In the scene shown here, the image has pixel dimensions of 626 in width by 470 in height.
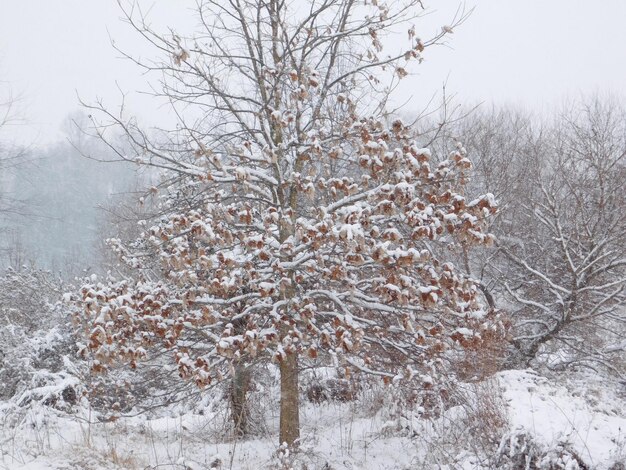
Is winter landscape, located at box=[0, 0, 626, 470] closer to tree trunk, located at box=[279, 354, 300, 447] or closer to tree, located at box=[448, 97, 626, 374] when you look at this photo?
tree trunk, located at box=[279, 354, 300, 447]

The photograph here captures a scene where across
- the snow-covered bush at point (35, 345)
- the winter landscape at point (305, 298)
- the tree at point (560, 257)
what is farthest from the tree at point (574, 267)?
the snow-covered bush at point (35, 345)

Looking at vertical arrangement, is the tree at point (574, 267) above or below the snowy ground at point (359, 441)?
above

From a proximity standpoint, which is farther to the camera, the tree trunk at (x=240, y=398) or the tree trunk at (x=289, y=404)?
the tree trunk at (x=240, y=398)

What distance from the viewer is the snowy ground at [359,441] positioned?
4922mm

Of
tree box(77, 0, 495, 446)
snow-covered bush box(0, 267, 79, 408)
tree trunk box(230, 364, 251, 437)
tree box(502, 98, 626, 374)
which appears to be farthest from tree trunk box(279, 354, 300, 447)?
tree box(502, 98, 626, 374)

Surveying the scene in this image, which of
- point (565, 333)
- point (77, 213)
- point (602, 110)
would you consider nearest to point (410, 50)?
point (565, 333)

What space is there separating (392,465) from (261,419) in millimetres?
3028

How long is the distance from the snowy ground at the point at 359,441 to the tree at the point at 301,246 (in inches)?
32.0

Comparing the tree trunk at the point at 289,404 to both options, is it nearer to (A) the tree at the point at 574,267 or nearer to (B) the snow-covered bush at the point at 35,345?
(B) the snow-covered bush at the point at 35,345

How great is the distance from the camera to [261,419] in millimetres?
8703

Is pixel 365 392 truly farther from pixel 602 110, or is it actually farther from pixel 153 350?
pixel 602 110

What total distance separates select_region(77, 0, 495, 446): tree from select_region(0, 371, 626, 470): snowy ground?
814mm

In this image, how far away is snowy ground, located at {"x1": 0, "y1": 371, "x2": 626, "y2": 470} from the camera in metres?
4.92

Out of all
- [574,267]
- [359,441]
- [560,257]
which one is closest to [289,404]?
[359,441]
